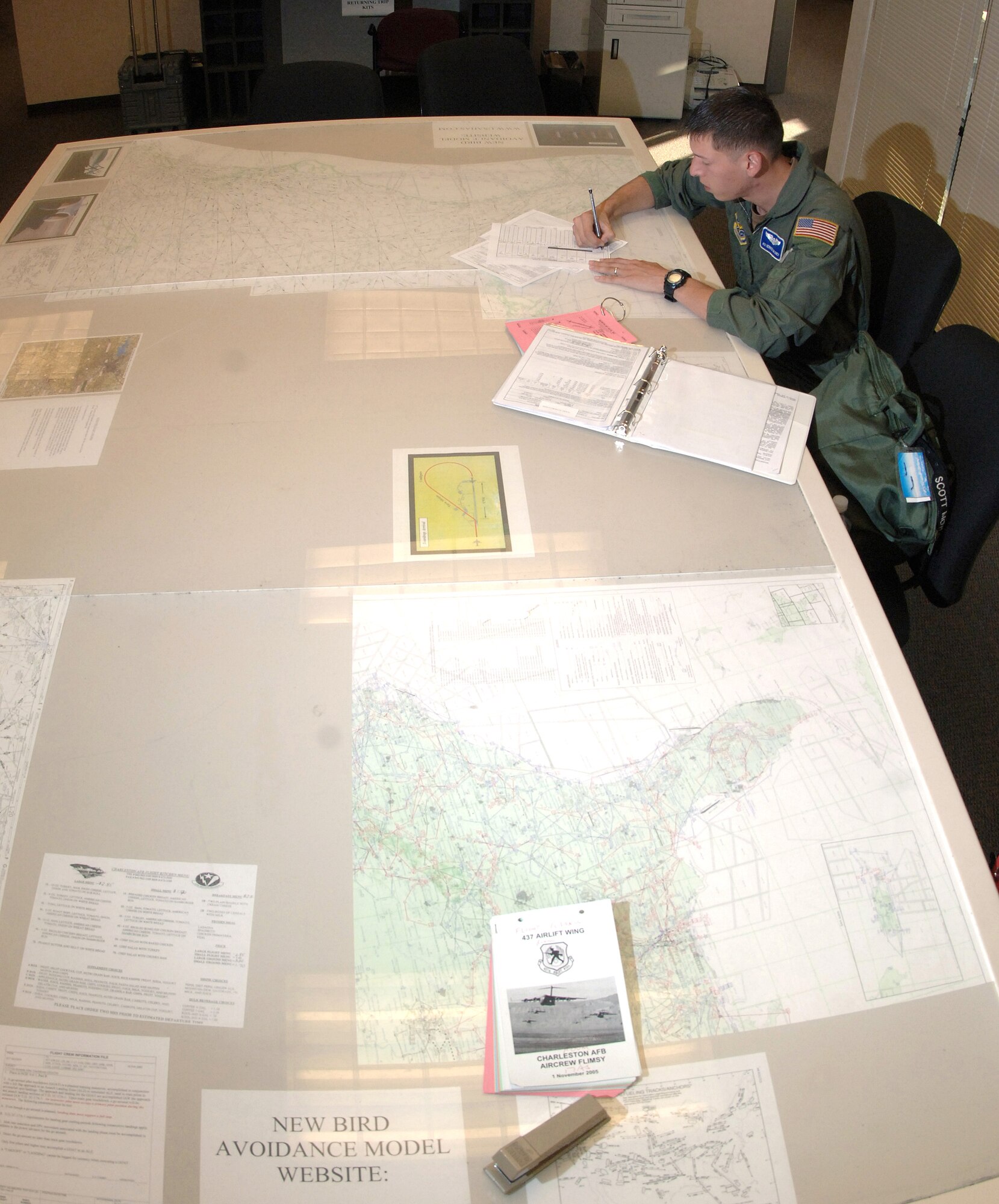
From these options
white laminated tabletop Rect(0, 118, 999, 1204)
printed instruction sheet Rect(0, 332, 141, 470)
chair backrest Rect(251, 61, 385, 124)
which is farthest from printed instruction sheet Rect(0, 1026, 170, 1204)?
chair backrest Rect(251, 61, 385, 124)

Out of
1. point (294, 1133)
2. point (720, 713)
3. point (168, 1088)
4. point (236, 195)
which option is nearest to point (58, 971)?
point (168, 1088)

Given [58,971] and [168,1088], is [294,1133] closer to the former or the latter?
[168,1088]

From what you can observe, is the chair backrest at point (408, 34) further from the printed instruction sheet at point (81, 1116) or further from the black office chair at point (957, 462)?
the printed instruction sheet at point (81, 1116)

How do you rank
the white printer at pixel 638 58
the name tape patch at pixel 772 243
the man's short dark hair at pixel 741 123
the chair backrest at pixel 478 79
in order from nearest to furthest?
the man's short dark hair at pixel 741 123
the name tape patch at pixel 772 243
the chair backrest at pixel 478 79
the white printer at pixel 638 58

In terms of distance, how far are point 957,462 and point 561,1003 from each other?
1223 mm

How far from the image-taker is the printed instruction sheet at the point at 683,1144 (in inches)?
38.3

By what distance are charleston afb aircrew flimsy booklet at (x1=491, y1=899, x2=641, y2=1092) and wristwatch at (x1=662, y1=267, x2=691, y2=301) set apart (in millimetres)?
1380

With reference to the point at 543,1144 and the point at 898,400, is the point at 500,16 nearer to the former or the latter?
the point at 898,400

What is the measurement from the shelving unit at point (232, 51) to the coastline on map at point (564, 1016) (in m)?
4.71

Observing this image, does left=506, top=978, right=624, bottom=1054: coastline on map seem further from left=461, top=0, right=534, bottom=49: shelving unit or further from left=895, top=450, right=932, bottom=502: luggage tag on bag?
left=461, top=0, right=534, bottom=49: shelving unit

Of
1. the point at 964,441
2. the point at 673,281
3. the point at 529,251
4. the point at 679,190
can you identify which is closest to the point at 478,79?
the point at 679,190

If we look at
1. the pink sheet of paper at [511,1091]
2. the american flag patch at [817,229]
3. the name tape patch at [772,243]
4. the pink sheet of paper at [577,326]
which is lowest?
the pink sheet of paper at [511,1091]

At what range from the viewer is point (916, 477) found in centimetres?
174

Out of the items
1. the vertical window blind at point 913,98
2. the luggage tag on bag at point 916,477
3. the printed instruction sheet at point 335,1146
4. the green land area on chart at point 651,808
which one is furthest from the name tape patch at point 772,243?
the printed instruction sheet at point 335,1146
